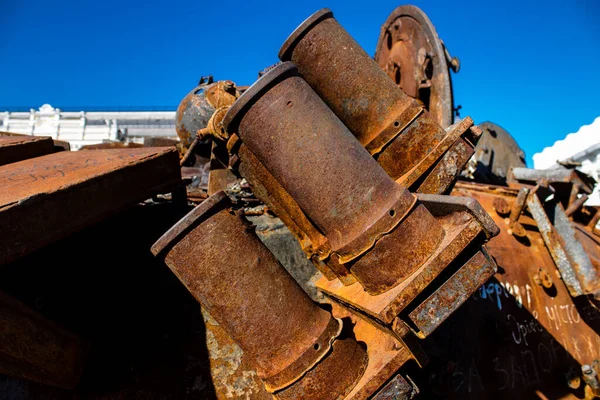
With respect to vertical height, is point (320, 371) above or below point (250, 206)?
below

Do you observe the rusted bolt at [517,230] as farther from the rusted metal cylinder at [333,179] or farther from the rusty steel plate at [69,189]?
the rusty steel plate at [69,189]

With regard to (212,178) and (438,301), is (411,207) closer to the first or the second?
(438,301)

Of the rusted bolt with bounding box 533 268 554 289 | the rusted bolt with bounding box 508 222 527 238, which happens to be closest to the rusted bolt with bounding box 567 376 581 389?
the rusted bolt with bounding box 533 268 554 289

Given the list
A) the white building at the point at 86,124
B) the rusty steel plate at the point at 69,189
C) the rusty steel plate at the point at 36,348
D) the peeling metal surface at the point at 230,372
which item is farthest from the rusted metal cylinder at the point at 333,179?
the white building at the point at 86,124

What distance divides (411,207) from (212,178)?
9.04 ft

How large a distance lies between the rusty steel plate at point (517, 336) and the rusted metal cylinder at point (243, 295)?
3.99ft

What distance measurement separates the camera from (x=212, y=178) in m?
4.47

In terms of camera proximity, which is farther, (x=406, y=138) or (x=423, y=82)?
(x=423, y=82)

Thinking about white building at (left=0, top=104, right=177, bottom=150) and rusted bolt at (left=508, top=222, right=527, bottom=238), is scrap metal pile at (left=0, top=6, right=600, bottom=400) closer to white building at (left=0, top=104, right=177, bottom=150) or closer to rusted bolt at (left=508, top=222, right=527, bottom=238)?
rusted bolt at (left=508, top=222, right=527, bottom=238)

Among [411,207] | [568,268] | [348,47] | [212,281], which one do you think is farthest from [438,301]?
[568,268]

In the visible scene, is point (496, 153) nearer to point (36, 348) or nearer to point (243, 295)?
point (243, 295)

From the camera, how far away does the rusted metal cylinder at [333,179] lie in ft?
7.06

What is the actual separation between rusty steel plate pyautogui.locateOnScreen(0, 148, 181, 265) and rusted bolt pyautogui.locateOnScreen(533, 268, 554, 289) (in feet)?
11.0

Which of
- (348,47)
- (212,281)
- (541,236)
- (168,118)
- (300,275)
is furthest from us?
(168,118)
